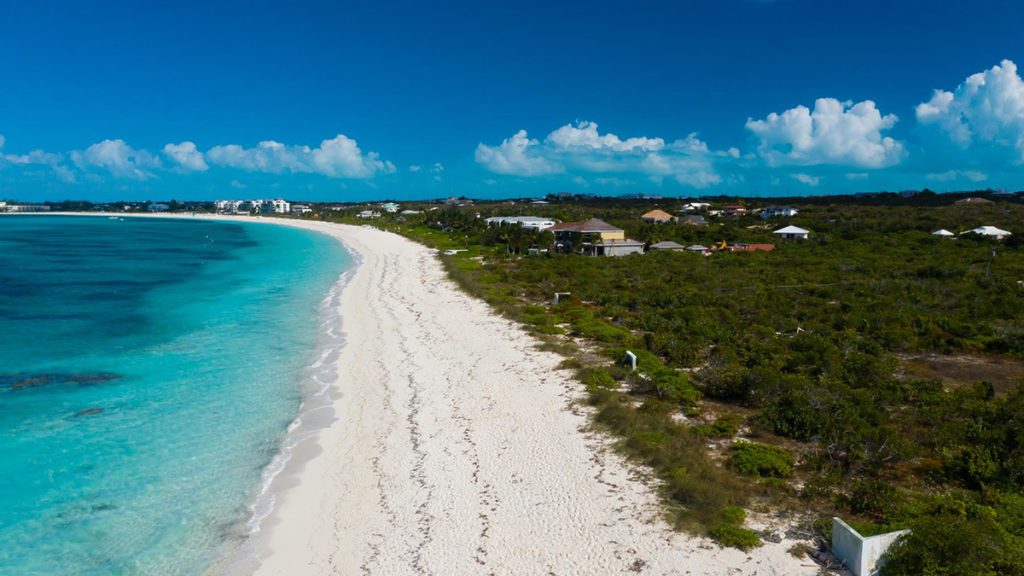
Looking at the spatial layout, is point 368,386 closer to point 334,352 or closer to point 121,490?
point 334,352

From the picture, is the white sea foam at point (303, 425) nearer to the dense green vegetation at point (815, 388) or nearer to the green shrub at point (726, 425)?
the dense green vegetation at point (815, 388)

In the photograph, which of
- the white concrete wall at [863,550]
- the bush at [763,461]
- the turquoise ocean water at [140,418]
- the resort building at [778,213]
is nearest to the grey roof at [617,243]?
the turquoise ocean water at [140,418]

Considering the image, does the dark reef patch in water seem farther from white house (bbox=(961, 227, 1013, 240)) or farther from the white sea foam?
white house (bbox=(961, 227, 1013, 240))

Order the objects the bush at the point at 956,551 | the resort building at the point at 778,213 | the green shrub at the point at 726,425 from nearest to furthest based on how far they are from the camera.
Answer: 1. the bush at the point at 956,551
2. the green shrub at the point at 726,425
3. the resort building at the point at 778,213

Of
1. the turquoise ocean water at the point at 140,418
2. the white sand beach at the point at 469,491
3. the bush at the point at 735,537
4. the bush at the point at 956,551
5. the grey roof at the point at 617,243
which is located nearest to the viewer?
the bush at the point at 956,551

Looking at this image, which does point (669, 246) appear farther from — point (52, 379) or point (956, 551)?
point (956, 551)

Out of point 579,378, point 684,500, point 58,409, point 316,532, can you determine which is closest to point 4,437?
point 58,409

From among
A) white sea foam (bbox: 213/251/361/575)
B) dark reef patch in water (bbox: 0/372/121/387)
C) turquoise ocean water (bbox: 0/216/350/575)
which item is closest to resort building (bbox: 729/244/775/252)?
turquoise ocean water (bbox: 0/216/350/575)
